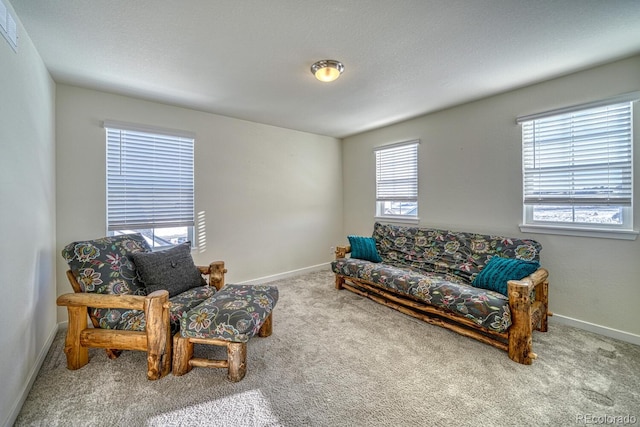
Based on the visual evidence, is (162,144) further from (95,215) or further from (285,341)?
(285,341)

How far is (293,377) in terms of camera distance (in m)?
1.86

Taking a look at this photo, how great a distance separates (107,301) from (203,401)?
3.11 feet

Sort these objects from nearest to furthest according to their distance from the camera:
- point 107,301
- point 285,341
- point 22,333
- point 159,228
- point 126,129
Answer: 1. point 22,333
2. point 107,301
3. point 285,341
4. point 126,129
5. point 159,228

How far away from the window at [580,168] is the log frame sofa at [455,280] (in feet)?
1.44

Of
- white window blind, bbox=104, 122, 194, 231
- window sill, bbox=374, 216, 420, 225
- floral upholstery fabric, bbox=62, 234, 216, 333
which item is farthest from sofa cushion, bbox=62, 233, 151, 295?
window sill, bbox=374, 216, 420, 225

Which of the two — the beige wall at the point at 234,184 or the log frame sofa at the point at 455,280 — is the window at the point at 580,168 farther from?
the beige wall at the point at 234,184

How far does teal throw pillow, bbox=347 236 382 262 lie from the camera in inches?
139

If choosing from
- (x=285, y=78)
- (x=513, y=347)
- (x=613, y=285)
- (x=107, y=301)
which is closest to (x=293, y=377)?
(x=107, y=301)

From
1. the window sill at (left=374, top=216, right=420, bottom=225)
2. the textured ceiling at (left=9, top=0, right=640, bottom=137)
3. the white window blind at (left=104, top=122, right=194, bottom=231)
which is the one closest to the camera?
the textured ceiling at (left=9, top=0, right=640, bottom=137)

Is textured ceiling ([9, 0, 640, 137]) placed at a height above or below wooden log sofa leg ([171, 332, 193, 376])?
above

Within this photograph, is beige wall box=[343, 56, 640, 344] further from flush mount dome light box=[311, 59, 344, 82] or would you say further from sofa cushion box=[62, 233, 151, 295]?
sofa cushion box=[62, 233, 151, 295]

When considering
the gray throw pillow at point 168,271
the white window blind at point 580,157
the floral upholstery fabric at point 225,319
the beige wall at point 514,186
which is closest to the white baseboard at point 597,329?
the beige wall at point 514,186

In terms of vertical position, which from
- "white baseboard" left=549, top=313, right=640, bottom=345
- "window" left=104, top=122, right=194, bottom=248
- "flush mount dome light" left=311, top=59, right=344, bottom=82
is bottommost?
"white baseboard" left=549, top=313, right=640, bottom=345

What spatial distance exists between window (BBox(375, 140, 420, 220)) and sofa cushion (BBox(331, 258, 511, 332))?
3.66ft
